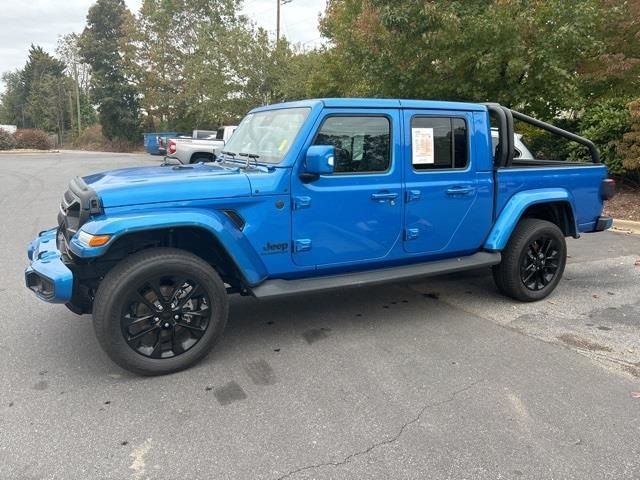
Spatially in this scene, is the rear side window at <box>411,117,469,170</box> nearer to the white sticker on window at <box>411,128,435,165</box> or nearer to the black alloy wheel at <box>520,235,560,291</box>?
the white sticker on window at <box>411,128,435,165</box>

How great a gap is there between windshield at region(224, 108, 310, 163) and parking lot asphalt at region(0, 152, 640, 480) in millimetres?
1465

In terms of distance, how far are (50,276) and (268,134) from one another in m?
1.95

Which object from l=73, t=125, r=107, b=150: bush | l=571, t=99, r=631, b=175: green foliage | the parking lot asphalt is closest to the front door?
the parking lot asphalt

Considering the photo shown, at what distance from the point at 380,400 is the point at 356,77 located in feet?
35.6

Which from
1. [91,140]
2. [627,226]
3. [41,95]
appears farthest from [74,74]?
[627,226]

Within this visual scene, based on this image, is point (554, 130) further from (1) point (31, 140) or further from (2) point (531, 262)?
(1) point (31, 140)

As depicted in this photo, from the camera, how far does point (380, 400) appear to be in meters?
3.22

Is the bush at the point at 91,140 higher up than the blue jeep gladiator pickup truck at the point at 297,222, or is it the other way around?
the bush at the point at 91,140

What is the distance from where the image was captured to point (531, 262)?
4.97m

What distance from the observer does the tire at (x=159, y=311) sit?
3.29 meters

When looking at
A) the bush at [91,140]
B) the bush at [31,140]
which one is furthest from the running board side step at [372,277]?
the bush at [91,140]

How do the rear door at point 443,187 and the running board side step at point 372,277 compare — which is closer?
the running board side step at point 372,277

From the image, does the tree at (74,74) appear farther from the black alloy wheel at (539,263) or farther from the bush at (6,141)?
the black alloy wheel at (539,263)

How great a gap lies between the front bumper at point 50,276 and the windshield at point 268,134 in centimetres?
162
